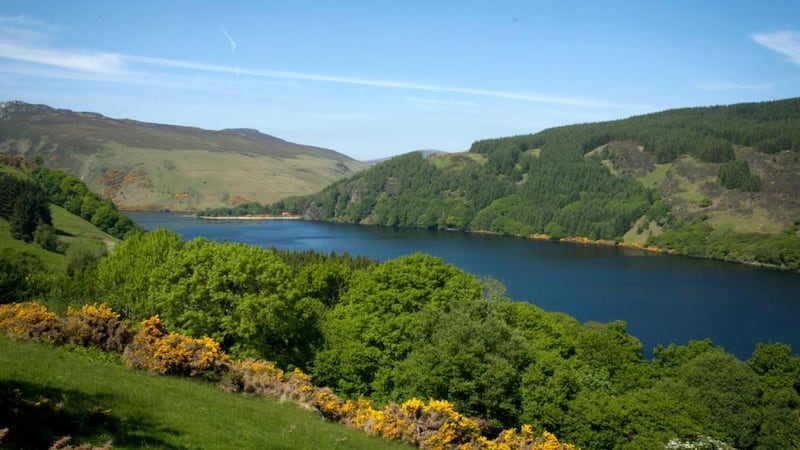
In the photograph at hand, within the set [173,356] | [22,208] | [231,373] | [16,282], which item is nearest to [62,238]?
[22,208]

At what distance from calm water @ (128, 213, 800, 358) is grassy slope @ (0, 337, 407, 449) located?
78.7m

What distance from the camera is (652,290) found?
4985 inches

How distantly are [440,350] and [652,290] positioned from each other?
105 m

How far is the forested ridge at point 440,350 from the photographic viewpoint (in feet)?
118

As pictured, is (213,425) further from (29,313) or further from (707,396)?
(707,396)

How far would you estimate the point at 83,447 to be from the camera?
473 inches

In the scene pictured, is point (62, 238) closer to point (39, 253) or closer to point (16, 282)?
point (39, 253)

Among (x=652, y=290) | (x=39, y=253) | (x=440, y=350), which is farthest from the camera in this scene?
(x=652, y=290)

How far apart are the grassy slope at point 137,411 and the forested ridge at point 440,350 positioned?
11250mm

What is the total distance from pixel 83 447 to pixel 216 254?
3098 cm

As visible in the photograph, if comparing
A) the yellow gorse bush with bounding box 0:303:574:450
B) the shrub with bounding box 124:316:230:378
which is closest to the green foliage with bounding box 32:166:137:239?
the yellow gorse bush with bounding box 0:303:574:450

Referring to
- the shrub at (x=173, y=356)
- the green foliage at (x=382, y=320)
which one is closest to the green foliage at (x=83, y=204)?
the green foliage at (x=382, y=320)

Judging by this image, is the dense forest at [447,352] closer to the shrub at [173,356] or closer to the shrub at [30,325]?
the shrub at [173,356]

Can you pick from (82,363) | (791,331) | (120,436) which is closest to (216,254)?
(82,363)
